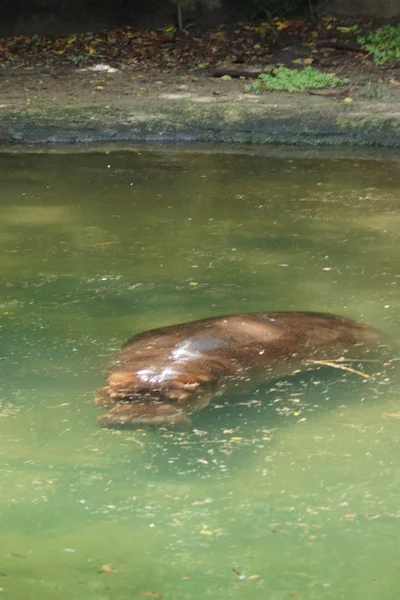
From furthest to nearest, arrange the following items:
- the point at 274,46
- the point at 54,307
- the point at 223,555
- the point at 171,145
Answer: the point at 274,46 → the point at 171,145 → the point at 54,307 → the point at 223,555

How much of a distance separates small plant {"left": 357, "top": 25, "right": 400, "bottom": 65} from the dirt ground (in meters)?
0.14

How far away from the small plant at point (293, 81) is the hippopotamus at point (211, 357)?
7.04 meters

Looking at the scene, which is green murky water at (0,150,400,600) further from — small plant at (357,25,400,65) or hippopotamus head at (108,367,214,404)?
small plant at (357,25,400,65)

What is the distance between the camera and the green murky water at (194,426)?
A: 312 centimetres

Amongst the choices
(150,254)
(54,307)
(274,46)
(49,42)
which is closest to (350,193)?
(150,254)

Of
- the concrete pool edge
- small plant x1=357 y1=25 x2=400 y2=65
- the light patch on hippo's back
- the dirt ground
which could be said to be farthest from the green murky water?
small plant x1=357 y1=25 x2=400 y2=65

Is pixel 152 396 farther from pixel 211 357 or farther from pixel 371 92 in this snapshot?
pixel 371 92

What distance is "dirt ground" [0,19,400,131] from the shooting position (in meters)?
11.0

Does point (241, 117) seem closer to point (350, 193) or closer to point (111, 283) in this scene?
point (350, 193)

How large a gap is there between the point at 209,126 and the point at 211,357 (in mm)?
5916

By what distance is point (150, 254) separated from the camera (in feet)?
21.0

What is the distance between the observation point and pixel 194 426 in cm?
404

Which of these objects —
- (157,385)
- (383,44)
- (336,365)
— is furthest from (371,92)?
(157,385)

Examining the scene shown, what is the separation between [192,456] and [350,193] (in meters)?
4.55
